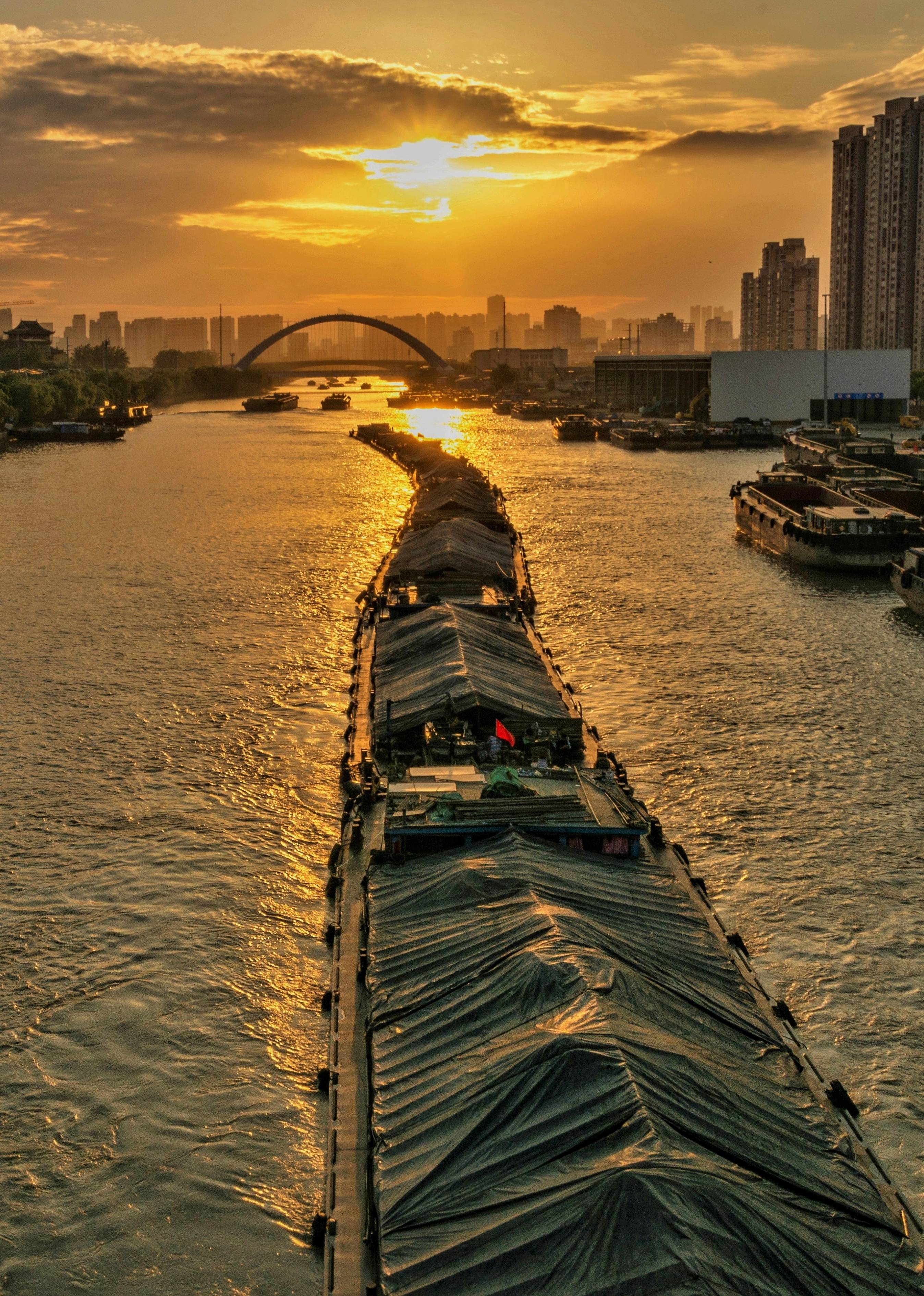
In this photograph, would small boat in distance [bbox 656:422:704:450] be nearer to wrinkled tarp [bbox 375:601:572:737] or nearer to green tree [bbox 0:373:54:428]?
green tree [bbox 0:373:54:428]

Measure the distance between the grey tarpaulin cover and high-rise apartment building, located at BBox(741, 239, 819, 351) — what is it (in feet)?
552

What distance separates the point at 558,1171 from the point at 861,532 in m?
33.3

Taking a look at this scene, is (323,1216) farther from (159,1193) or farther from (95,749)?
(95,749)

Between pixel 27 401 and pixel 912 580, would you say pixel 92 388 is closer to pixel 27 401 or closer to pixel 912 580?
pixel 27 401

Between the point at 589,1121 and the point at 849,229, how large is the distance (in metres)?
130

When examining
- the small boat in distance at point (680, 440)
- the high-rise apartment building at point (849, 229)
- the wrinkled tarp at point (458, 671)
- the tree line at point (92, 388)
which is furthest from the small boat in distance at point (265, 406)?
the wrinkled tarp at point (458, 671)

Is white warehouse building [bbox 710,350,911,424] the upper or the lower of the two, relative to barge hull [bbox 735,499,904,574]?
upper

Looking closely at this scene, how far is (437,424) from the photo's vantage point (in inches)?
4444

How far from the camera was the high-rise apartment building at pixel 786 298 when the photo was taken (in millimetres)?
175125

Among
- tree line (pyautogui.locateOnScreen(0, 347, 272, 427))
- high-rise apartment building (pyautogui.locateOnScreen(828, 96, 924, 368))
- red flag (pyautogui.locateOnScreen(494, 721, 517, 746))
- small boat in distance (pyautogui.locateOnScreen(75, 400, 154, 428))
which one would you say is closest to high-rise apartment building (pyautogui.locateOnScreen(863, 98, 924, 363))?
high-rise apartment building (pyautogui.locateOnScreen(828, 96, 924, 368))

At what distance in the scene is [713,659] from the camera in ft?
91.1

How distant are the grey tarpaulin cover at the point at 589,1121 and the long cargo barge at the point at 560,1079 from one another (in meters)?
0.02

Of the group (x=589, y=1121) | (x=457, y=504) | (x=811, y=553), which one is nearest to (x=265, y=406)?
(x=457, y=504)

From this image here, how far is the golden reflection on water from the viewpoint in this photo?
310 ft
